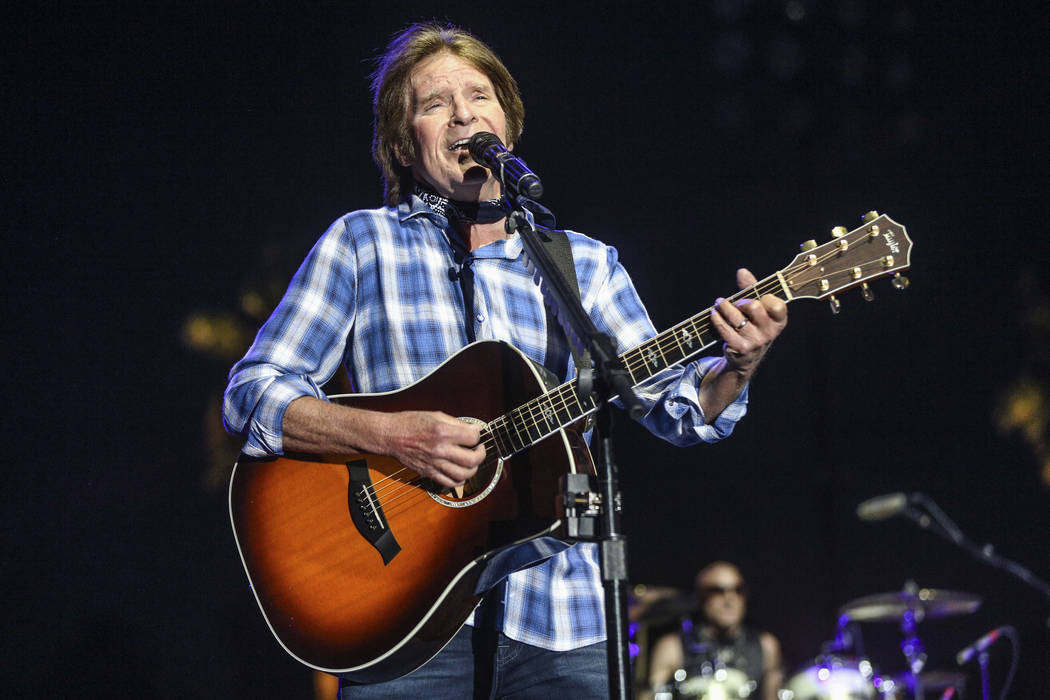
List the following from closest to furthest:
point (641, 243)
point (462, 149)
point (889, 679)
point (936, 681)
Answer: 1. point (462, 149)
2. point (936, 681)
3. point (889, 679)
4. point (641, 243)

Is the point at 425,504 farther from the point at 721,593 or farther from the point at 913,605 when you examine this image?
the point at 721,593

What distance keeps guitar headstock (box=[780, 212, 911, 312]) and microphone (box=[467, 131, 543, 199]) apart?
2.22ft

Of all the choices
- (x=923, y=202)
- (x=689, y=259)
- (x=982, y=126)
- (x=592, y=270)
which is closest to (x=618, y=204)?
(x=689, y=259)

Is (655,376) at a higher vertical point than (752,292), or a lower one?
lower

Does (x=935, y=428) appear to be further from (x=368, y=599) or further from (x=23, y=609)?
(x=23, y=609)

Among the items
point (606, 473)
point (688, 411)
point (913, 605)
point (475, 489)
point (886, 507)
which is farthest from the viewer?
point (913, 605)

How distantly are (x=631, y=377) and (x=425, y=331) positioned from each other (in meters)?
0.56

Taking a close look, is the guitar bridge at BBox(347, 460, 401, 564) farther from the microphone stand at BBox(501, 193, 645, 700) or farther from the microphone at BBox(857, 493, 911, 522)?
the microphone at BBox(857, 493, 911, 522)

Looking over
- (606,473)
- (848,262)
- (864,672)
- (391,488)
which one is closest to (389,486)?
(391,488)

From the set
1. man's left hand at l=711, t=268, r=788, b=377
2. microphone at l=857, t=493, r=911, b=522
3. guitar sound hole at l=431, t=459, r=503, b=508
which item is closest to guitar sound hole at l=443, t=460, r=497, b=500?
guitar sound hole at l=431, t=459, r=503, b=508

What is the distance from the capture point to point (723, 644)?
652cm

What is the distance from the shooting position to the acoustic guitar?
200cm

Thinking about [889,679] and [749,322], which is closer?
[749,322]

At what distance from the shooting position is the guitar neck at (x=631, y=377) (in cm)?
203
